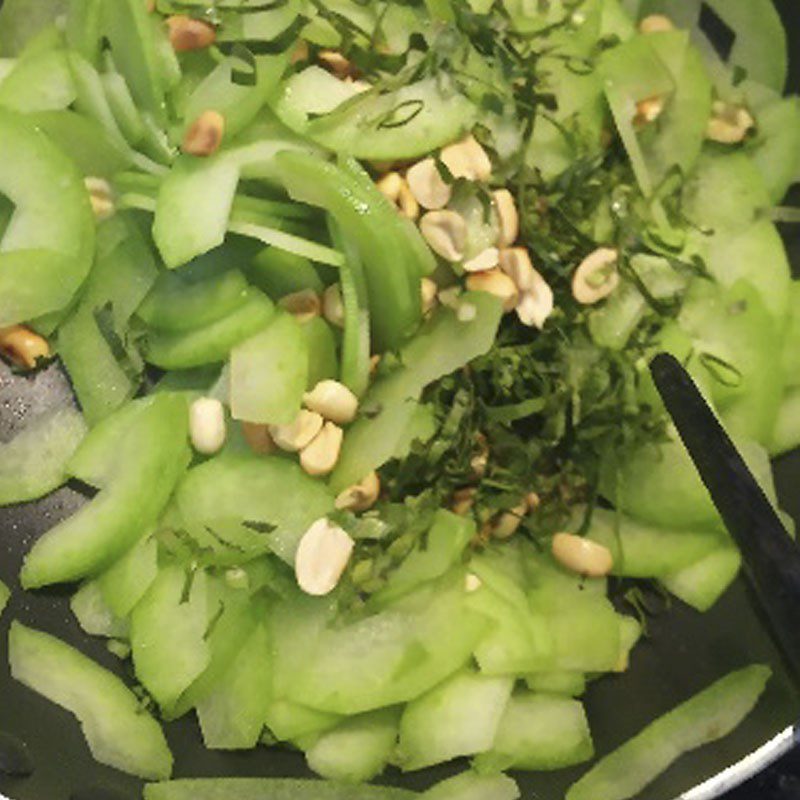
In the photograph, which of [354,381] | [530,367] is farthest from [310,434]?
[530,367]

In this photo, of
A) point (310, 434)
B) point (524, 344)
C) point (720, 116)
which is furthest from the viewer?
point (720, 116)

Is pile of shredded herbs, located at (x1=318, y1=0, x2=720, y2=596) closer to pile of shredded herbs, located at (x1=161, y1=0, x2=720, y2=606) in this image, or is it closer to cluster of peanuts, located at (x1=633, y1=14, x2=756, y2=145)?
pile of shredded herbs, located at (x1=161, y1=0, x2=720, y2=606)

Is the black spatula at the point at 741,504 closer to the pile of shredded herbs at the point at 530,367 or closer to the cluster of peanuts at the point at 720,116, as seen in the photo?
the pile of shredded herbs at the point at 530,367

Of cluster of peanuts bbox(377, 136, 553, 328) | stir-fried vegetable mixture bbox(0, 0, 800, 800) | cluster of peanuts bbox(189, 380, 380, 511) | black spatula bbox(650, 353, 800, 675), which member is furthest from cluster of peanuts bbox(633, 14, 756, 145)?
cluster of peanuts bbox(189, 380, 380, 511)

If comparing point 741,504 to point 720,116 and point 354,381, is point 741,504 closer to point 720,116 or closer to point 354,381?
point 354,381

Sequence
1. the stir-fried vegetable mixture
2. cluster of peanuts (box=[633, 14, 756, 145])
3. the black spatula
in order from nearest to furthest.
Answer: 1. the black spatula
2. the stir-fried vegetable mixture
3. cluster of peanuts (box=[633, 14, 756, 145])

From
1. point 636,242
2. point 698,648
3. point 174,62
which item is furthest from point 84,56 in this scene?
point 698,648
